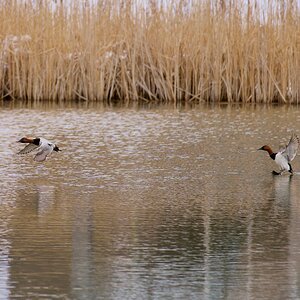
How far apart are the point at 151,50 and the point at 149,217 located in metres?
9.39

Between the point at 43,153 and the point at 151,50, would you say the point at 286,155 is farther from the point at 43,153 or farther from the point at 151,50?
the point at 151,50

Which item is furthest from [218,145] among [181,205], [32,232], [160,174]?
[32,232]

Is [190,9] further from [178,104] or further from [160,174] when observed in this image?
[160,174]

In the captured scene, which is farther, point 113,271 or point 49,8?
point 49,8

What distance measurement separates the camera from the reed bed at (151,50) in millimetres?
14555

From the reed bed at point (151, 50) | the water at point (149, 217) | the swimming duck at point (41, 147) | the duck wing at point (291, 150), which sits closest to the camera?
the water at point (149, 217)

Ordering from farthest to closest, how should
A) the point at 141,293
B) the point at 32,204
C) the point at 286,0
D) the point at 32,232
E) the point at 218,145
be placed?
the point at 286,0 → the point at 218,145 → the point at 32,204 → the point at 32,232 → the point at 141,293

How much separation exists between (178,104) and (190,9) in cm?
144

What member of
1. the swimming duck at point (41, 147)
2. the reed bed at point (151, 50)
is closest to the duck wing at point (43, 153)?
the swimming duck at point (41, 147)

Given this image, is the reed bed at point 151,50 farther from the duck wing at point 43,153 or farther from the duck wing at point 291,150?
the duck wing at point 43,153

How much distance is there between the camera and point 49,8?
1508 cm

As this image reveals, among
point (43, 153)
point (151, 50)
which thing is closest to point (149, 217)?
point (43, 153)

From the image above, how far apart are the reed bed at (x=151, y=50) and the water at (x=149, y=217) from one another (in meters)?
3.97

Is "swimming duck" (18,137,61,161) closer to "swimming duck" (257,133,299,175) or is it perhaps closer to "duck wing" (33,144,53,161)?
"duck wing" (33,144,53,161)
